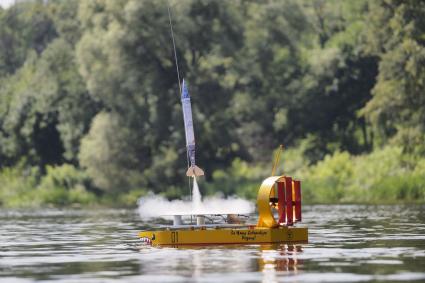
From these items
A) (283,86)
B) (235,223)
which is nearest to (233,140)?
(283,86)

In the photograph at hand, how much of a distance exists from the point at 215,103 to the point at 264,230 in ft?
242

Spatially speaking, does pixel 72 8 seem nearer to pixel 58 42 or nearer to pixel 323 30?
pixel 58 42

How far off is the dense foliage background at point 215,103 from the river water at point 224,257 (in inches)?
1820

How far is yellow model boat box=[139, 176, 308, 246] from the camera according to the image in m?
50.6

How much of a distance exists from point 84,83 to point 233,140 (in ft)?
58.4

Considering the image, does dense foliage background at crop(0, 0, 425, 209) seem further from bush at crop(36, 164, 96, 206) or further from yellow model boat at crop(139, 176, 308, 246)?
yellow model boat at crop(139, 176, 308, 246)

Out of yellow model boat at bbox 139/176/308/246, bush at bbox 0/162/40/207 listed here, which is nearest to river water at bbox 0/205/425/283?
yellow model boat at bbox 139/176/308/246

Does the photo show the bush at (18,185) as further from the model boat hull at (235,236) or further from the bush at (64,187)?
the model boat hull at (235,236)

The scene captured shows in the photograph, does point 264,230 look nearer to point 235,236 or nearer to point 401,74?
point 235,236

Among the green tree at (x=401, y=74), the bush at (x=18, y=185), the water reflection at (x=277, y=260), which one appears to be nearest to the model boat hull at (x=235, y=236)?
the water reflection at (x=277, y=260)

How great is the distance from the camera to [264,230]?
50.5 metres

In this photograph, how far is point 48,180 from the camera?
440 feet

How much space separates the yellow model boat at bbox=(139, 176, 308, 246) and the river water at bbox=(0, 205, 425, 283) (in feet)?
1.88

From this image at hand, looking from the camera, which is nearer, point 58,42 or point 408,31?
point 408,31
